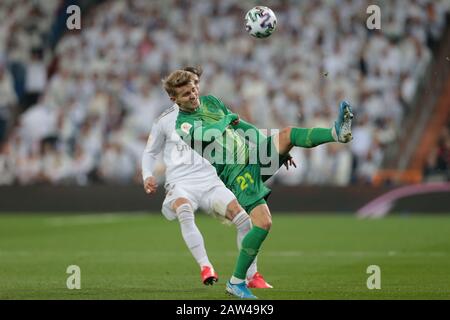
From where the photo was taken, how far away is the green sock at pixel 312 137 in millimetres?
8852

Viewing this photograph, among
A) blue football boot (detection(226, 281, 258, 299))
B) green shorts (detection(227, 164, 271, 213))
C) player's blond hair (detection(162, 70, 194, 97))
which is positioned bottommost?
blue football boot (detection(226, 281, 258, 299))

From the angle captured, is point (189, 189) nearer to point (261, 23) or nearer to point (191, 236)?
point (191, 236)

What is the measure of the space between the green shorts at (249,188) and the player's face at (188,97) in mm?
810

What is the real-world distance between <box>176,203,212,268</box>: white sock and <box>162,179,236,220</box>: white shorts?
0.66 ft

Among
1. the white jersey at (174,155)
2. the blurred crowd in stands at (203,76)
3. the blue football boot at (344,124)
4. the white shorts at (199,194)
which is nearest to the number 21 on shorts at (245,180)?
the white shorts at (199,194)

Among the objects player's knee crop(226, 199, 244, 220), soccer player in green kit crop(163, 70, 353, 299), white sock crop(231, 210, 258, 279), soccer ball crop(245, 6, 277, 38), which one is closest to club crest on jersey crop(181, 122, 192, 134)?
soccer player in green kit crop(163, 70, 353, 299)

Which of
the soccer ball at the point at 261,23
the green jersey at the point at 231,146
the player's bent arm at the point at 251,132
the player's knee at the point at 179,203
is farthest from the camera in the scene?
the soccer ball at the point at 261,23

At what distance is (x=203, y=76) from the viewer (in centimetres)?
2359

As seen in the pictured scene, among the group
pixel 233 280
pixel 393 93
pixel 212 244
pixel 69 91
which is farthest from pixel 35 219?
pixel 233 280

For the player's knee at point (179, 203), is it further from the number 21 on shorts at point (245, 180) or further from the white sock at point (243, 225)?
the number 21 on shorts at point (245, 180)

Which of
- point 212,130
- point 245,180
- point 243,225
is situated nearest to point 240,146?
point 245,180

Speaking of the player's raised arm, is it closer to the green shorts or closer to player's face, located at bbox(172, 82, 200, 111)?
player's face, located at bbox(172, 82, 200, 111)

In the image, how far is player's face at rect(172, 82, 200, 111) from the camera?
31.7 feet

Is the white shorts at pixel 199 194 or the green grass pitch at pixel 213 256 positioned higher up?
the white shorts at pixel 199 194
